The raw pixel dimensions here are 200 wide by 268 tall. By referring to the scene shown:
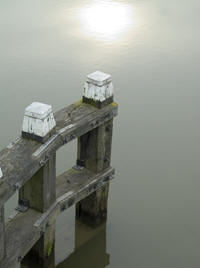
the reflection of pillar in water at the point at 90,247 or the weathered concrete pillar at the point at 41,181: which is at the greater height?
the weathered concrete pillar at the point at 41,181

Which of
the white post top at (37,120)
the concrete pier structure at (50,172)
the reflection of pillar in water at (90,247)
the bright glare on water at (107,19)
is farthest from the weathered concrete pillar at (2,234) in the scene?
the bright glare on water at (107,19)

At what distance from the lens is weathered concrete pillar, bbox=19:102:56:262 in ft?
29.6

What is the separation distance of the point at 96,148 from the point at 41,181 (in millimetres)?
1556

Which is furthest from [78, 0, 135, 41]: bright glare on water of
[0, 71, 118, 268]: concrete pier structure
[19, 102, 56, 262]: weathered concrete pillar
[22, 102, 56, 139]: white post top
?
[22, 102, 56, 139]: white post top

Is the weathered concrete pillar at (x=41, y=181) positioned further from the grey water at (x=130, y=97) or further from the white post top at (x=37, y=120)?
the grey water at (x=130, y=97)

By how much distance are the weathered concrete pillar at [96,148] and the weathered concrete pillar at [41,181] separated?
111 centimetres

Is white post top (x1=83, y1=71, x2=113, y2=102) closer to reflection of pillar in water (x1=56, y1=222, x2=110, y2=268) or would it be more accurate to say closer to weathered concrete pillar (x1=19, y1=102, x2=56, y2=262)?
weathered concrete pillar (x1=19, y1=102, x2=56, y2=262)

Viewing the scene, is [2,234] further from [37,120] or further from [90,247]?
[90,247]

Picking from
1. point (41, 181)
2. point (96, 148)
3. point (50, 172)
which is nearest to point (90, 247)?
point (96, 148)

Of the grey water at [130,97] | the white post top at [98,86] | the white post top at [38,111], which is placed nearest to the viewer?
the white post top at [38,111]

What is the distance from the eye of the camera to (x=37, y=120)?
8.99 meters

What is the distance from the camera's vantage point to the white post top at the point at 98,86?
10.1 meters

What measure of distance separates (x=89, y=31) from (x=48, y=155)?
11830 millimetres

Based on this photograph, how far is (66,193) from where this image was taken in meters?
10.6
